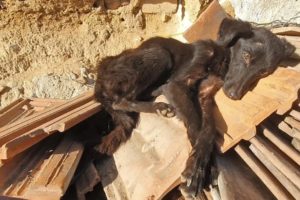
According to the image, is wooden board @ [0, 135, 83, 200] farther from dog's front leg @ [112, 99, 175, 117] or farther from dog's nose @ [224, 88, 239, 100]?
dog's nose @ [224, 88, 239, 100]

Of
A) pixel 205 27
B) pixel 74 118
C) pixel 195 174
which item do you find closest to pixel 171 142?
pixel 195 174

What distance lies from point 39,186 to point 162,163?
734 mm

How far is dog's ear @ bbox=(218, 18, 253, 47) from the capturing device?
341 centimetres

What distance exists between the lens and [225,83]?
3082mm

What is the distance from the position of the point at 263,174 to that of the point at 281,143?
21 centimetres

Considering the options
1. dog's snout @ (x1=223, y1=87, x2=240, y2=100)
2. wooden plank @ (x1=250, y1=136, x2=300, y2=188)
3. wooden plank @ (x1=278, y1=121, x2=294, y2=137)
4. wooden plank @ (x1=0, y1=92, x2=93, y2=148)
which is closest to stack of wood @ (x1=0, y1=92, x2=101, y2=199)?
wooden plank @ (x1=0, y1=92, x2=93, y2=148)

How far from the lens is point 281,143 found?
87.4 inches

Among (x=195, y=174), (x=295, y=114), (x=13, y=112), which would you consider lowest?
(x=13, y=112)

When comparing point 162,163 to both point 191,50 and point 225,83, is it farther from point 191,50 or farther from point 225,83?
point 191,50

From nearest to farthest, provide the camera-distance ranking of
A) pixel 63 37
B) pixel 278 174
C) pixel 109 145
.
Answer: pixel 278 174
pixel 109 145
pixel 63 37

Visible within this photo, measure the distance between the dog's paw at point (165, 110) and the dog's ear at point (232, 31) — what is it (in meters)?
0.83

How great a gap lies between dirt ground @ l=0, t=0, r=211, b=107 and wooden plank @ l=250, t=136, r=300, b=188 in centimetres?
402

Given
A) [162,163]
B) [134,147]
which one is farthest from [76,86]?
[162,163]

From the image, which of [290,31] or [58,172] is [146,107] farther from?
[290,31]
